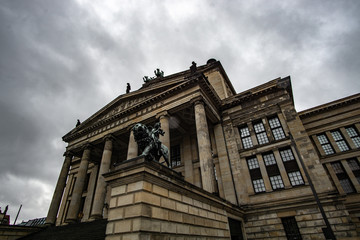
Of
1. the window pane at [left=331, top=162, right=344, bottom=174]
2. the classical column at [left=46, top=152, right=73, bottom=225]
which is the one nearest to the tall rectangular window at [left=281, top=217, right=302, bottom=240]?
the window pane at [left=331, top=162, right=344, bottom=174]

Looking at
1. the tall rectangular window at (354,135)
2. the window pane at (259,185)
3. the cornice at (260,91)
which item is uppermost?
the cornice at (260,91)

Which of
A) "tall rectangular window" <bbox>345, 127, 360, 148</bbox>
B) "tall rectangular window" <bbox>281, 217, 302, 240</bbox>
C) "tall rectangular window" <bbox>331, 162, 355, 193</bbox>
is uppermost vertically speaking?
"tall rectangular window" <bbox>345, 127, 360, 148</bbox>

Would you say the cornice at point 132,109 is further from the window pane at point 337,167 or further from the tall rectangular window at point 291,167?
the window pane at point 337,167

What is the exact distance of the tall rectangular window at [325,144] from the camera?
23.4m

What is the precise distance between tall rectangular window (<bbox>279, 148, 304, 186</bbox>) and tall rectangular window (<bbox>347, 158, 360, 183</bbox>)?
10.2m

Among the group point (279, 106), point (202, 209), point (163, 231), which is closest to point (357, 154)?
point (279, 106)

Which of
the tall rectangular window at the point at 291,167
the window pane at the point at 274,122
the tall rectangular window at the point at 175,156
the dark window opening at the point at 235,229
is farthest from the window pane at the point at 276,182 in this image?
the tall rectangular window at the point at 175,156

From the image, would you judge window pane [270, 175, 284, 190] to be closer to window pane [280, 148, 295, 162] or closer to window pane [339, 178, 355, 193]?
window pane [280, 148, 295, 162]

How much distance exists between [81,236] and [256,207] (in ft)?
44.0

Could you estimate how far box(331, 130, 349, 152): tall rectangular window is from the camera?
2257cm

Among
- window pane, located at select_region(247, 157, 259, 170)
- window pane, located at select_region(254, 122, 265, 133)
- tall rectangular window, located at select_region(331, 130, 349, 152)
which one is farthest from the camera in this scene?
tall rectangular window, located at select_region(331, 130, 349, 152)

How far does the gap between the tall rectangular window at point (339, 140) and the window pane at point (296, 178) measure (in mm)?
11070

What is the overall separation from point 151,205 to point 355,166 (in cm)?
2545

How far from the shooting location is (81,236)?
12.7m
